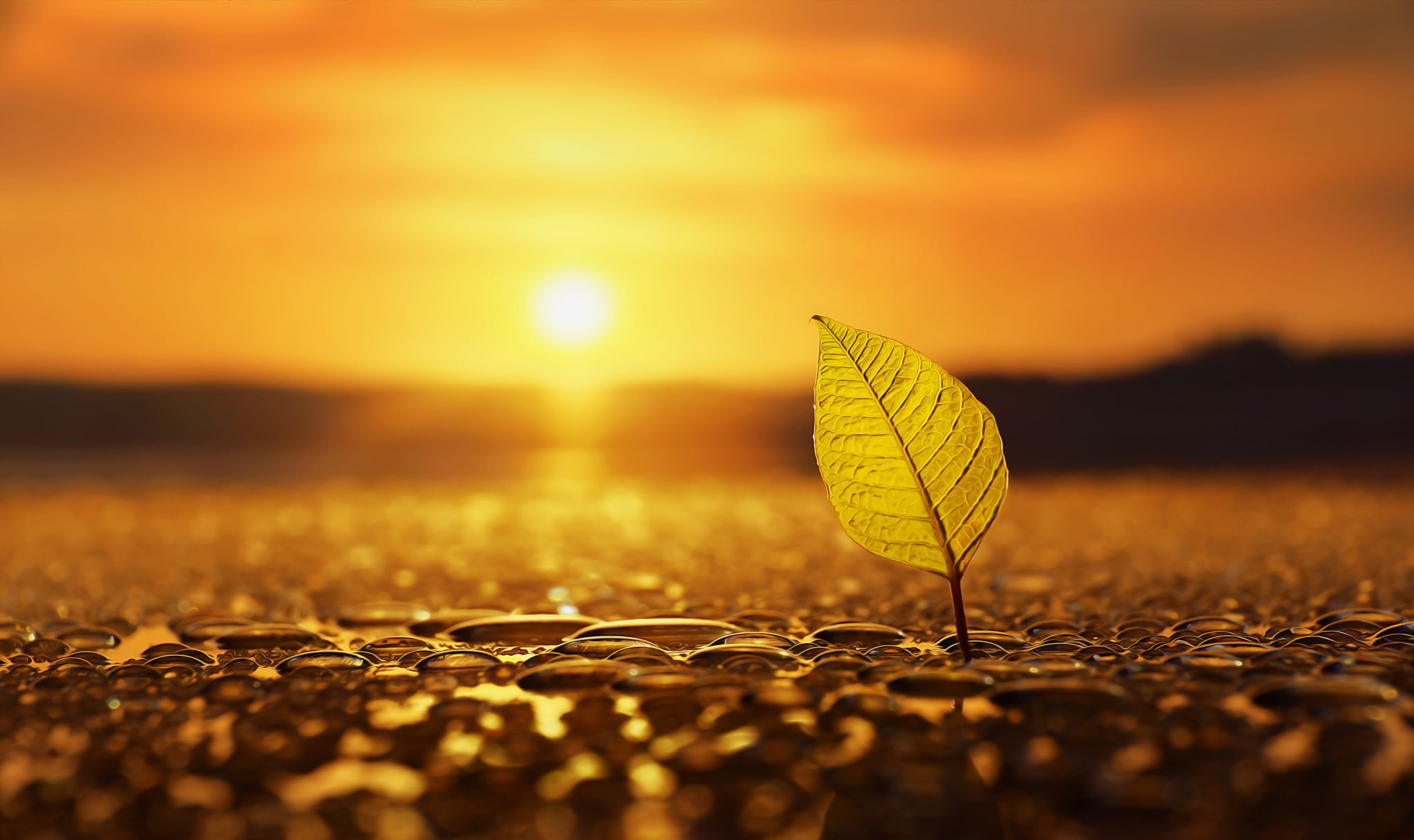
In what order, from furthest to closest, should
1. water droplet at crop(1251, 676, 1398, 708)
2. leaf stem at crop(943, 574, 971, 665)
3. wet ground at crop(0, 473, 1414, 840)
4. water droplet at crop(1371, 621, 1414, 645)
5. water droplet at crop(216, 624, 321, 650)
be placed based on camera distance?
water droplet at crop(216, 624, 321, 650) < water droplet at crop(1371, 621, 1414, 645) < leaf stem at crop(943, 574, 971, 665) < water droplet at crop(1251, 676, 1398, 708) < wet ground at crop(0, 473, 1414, 840)

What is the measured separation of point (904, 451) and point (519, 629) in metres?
0.45

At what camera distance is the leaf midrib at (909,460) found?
2.43 feet

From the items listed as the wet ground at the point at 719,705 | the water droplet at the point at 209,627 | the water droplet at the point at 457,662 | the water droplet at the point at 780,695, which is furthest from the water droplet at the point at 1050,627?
the water droplet at the point at 209,627

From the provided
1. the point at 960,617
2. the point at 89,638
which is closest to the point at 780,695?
the point at 960,617

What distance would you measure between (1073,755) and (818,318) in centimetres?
33

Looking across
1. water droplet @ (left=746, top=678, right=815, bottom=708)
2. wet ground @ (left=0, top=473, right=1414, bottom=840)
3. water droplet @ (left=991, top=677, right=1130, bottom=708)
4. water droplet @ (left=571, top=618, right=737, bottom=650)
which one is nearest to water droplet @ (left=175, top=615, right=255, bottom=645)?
wet ground @ (left=0, top=473, right=1414, bottom=840)

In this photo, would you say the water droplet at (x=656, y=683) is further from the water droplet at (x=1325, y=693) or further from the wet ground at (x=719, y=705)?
the water droplet at (x=1325, y=693)

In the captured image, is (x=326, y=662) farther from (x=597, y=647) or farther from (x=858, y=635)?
(x=858, y=635)

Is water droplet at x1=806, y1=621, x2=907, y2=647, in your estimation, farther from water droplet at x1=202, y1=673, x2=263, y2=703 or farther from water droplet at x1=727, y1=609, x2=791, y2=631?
water droplet at x1=202, y1=673, x2=263, y2=703

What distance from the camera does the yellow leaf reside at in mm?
733

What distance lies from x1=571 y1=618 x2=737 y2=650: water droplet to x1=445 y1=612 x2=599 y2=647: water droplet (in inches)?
1.0

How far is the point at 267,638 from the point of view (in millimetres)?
986

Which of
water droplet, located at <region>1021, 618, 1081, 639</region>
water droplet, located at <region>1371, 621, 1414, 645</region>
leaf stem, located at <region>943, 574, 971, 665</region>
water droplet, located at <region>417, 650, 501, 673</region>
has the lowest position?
water droplet, located at <region>1021, 618, 1081, 639</region>

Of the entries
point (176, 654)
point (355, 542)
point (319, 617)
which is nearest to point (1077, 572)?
point (319, 617)
